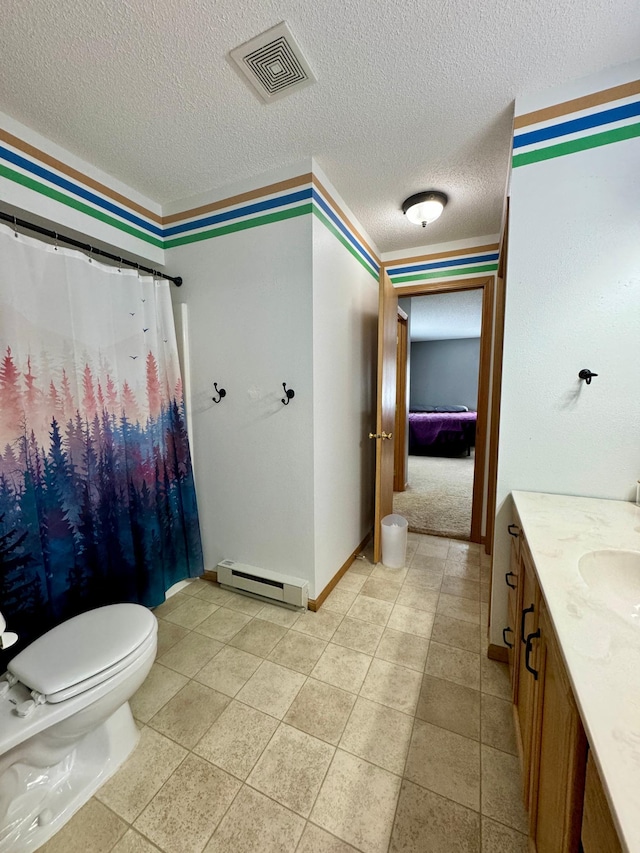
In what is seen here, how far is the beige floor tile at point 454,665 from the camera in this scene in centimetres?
155

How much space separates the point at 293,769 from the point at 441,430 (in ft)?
18.9

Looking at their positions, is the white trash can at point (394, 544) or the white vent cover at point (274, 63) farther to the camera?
the white trash can at point (394, 544)

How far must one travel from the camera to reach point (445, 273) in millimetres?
2844

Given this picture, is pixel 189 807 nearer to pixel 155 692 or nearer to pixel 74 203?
pixel 155 692

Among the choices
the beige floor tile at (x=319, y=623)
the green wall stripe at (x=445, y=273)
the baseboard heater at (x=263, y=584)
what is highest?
the green wall stripe at (x=445, y=273)

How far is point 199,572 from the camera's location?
90.7 inches

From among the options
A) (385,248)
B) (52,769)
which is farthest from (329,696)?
(385,248)

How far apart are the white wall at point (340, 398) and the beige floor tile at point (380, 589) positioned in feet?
0.78

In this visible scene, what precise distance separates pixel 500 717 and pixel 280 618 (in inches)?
44.4

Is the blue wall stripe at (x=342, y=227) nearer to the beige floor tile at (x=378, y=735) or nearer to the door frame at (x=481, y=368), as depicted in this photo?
the door frame at (x=481, y=368)

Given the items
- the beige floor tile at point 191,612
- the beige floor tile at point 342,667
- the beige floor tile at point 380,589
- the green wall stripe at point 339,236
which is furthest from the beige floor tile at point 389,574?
A: the green wall stripe at point 339,236

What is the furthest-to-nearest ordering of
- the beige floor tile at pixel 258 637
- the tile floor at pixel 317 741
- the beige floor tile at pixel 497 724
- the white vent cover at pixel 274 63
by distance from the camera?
the beige floor tile at pixel 258 637
the beige floor tile at pixel 497 724
the white vent cover at pixel 274 63
the tile floor at pixel 317 741

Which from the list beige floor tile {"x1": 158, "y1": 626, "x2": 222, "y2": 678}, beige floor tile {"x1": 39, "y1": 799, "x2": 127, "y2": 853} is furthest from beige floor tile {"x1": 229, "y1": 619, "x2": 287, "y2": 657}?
beige floor tile {"x1": 39, "y1": 799, "x2": 127, "y2": 853}

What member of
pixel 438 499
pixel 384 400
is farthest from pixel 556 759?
pixel 438 499
